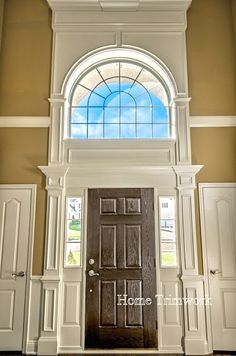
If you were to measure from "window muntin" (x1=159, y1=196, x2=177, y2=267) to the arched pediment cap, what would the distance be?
4.87ft

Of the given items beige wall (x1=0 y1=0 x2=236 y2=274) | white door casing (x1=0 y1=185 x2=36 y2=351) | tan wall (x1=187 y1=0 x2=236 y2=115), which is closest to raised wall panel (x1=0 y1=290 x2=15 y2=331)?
white door casing (x1=0 y1=185 x2=36 y2=351)

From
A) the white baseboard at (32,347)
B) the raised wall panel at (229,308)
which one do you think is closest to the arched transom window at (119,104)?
the raised wall panel at (229,308)

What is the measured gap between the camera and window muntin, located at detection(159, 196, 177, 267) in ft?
14.1

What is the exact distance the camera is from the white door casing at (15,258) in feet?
13.4

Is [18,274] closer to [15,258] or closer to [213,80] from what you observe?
[15,258]

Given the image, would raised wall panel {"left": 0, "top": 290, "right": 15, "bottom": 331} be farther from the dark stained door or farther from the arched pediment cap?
the arched pediment cap

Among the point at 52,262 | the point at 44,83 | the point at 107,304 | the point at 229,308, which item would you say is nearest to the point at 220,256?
the point at 229,308

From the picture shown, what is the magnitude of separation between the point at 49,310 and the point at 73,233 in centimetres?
95

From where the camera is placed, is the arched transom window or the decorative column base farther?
the arched transom window

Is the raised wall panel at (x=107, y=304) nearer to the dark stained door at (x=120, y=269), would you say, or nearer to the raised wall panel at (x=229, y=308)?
the dark stained door at (x=120, y=269)

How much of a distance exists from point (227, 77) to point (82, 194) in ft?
8.43

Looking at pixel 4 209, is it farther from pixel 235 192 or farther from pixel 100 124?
pixel 235 192

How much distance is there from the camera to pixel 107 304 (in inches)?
164

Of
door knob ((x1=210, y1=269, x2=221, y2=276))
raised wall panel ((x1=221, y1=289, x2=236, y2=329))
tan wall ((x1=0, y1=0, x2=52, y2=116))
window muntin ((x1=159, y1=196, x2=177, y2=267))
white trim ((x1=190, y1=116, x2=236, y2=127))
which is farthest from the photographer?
tan wall ((x1=0, y1=0, x2=52, y2=116))
